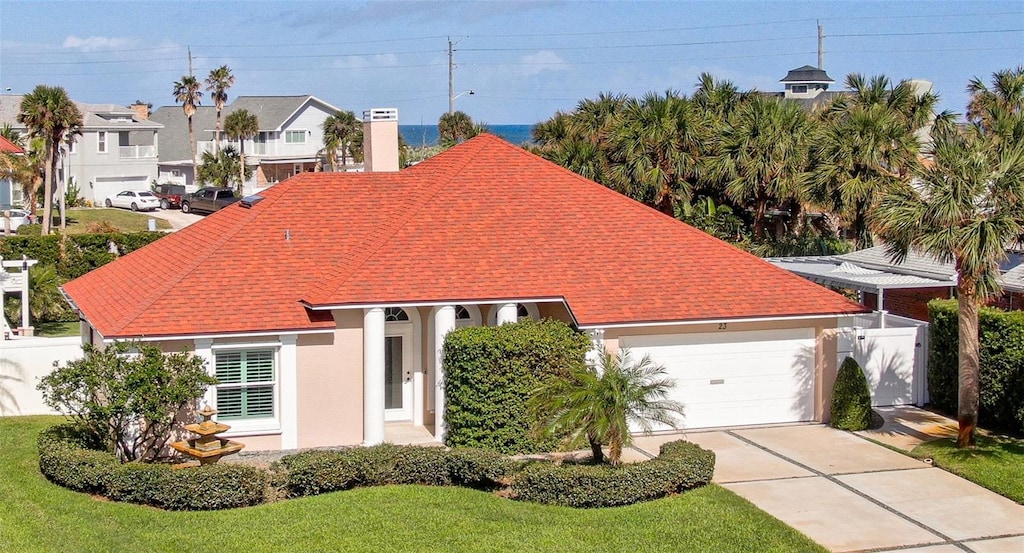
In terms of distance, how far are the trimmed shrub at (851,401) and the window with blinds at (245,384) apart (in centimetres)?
1075

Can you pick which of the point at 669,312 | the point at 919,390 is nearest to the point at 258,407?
the point at 669,312

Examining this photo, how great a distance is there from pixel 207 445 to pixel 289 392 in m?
2.48

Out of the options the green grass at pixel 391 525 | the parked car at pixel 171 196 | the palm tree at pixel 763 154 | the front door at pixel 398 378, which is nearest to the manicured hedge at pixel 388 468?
the green grass at pixel 391 525

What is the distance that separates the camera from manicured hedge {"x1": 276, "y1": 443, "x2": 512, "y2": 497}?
18.1 metres

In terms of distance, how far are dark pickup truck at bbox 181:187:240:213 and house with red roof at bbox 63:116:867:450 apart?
38.5 meters

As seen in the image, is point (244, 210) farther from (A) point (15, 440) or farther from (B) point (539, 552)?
(B) point (539, 552)

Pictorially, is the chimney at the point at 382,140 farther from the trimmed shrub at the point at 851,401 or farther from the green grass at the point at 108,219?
the green grass at the point at 108,219

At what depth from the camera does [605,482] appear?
17547 mm

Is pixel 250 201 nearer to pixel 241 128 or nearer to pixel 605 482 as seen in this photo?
pixel 605 482

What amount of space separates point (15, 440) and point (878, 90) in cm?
2835

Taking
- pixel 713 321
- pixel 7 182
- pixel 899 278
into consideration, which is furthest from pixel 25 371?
pixel 7 182

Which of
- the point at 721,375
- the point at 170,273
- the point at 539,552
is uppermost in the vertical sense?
the point at 170,273

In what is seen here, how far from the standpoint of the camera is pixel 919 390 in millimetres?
25500

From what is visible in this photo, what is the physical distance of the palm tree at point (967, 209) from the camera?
1936cm
